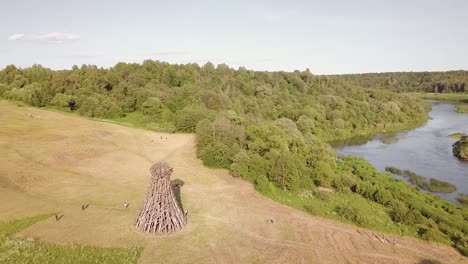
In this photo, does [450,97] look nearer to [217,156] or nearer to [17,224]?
[217,156]

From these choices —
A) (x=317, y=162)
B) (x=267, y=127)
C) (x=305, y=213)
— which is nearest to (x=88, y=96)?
(x=267, y=127)

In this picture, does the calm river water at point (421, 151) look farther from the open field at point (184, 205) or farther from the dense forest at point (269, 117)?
the open field at point (184, 205)

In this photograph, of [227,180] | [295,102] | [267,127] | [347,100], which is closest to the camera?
[227,180]

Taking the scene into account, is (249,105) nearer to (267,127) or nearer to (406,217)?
(267,127)

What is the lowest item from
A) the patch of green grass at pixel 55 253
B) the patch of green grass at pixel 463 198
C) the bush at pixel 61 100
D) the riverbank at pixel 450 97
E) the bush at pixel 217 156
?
the patch of green grass at pixel 463 198

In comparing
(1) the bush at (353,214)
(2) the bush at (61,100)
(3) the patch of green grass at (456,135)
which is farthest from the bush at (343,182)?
(2) the bush at (61,100)
